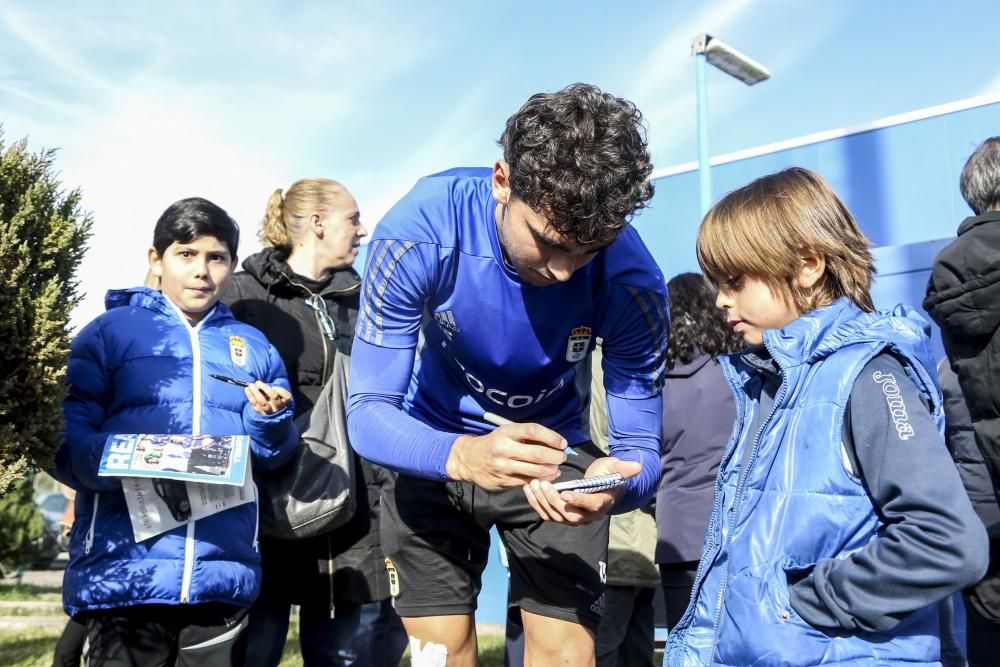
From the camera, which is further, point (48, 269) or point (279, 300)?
point (279, 300)

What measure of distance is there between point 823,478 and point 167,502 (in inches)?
85.8

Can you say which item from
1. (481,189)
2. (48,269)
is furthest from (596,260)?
(48,269)

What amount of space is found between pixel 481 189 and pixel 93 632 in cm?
197

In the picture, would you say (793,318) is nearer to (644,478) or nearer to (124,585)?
(644,478)

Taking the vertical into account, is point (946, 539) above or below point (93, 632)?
above

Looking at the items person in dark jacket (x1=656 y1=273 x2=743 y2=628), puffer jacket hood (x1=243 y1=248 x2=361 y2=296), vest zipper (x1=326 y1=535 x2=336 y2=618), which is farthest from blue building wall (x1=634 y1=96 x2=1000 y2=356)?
vest zipper (x1=326 y1=535 x2=336 y2=618)

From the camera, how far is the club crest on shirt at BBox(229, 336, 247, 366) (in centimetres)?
357

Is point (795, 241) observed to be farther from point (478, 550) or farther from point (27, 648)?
point (27, 648)

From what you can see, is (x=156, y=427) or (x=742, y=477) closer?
(x=742, y=477)

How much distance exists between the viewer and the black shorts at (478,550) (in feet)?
9.41

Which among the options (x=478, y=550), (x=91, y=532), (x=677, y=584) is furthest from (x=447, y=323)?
(x=677, y=584)

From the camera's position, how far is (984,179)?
9.84 ft

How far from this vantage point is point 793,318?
231 centimetres

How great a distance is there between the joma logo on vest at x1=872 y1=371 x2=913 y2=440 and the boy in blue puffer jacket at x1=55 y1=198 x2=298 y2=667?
81.3 inches
